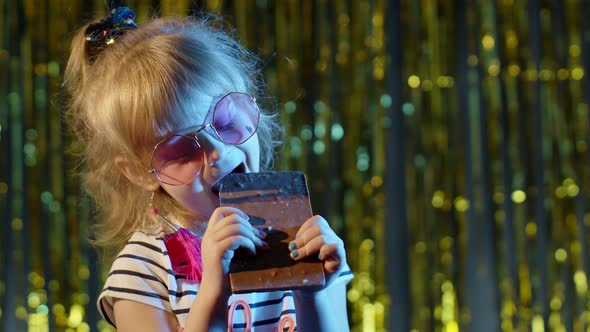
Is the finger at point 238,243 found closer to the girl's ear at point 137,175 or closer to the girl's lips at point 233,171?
the girl's lips at point 233,171

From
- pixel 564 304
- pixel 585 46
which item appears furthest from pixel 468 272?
pixel 585 46

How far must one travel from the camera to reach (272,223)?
2.64ft

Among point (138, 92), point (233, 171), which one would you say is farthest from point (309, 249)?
point (138, 92)

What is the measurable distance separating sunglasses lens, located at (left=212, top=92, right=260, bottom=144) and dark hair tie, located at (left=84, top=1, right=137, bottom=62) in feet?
0.68

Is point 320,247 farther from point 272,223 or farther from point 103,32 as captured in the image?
point 103,32

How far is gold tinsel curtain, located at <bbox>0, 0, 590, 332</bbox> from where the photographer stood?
6.50 ft

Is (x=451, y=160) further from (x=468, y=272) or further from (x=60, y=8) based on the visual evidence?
(x=60, y=8)

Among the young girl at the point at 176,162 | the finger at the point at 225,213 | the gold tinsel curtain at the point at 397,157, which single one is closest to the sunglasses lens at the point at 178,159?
the young girl at the point at 176,162

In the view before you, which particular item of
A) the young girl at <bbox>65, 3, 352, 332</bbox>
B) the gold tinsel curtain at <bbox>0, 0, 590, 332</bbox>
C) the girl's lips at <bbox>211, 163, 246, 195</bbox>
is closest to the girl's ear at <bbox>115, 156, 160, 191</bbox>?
the young girl at <bbox>65, 3, 352, 332</bbox>

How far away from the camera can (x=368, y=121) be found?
6.51 feet

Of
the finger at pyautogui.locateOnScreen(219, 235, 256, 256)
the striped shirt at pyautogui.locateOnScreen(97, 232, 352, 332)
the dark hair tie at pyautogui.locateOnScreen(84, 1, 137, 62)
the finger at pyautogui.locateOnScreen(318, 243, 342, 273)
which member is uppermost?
the dark hair tie at pyautogui.locateOnScreen(84, 1, 137, 62)

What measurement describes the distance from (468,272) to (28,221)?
1.05 m

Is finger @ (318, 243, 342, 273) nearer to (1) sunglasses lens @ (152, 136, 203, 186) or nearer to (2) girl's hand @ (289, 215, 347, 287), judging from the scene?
(2) girl's hand @ (289, 215, 347, 287)

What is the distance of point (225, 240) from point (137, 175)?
25 cm
